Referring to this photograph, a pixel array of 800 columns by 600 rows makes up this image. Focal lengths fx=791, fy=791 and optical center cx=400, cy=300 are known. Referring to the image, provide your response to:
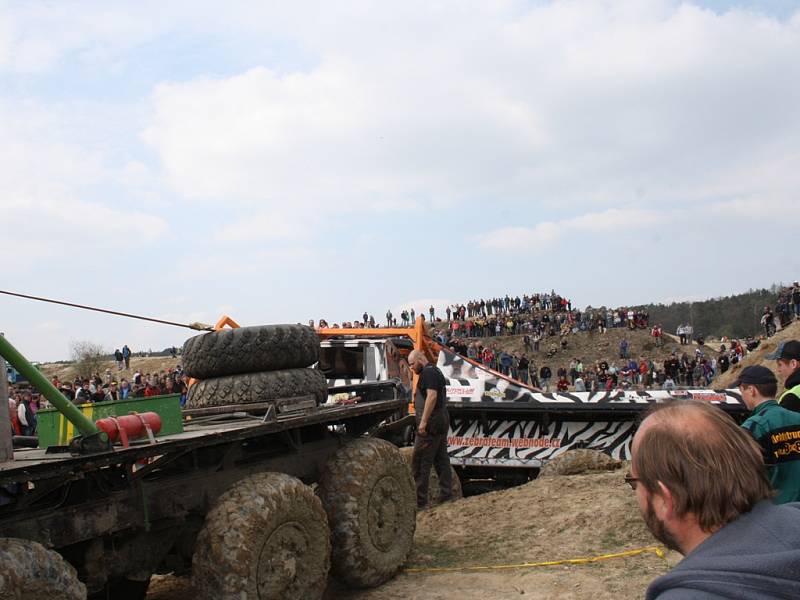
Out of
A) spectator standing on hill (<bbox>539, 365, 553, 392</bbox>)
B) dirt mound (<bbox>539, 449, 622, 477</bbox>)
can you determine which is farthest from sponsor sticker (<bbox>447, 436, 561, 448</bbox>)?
spectator standing on hill (<bbox>539, 365, 553, 392</bbox>)

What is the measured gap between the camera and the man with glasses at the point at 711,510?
1469mm

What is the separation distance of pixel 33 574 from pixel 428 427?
5.74 meters

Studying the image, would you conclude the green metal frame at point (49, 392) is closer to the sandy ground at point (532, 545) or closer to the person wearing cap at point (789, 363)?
the sandy ground at point (532, 545)

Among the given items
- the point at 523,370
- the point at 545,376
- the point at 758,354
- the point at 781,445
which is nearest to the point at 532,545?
the point at 781,445

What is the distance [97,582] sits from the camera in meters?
4.62

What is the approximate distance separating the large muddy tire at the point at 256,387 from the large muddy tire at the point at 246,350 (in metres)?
0.08

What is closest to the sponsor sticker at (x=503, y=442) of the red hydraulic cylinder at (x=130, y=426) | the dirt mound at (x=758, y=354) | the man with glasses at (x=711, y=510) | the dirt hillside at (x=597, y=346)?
the red hydraulic cylinder at (x=130, y=426)

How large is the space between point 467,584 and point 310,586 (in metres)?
1.33

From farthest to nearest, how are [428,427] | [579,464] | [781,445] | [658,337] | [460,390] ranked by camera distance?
[658,337]
[460,390]
[579,464]
[428,427]
[781,445]

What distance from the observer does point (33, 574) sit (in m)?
3.70

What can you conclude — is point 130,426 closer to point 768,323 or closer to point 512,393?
point 512,393

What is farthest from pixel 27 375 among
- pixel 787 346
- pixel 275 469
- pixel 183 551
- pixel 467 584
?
pixel 787 346

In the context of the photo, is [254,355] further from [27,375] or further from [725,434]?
[725,434]

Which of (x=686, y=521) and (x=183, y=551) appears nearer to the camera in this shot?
(x=686, y=521)
